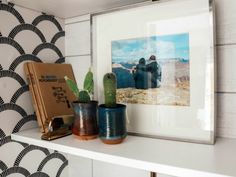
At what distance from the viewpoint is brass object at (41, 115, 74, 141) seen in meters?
0.66

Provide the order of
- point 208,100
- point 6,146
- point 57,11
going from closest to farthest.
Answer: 1. point 208,100
2. point 6,146
3. point 57,11

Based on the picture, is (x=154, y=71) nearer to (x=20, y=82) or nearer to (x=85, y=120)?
(x=85, y=120)

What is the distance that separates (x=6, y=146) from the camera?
27.4 inches

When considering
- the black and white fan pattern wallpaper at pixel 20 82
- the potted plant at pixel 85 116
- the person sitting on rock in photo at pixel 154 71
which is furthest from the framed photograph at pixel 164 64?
the black and white fan pattern wallpaper at pixel 20 82

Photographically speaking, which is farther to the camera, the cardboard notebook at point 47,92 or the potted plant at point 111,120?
the cardboard notebook at point 47,92

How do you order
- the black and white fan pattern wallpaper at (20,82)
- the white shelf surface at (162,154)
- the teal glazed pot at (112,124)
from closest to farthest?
the white shelf surface at (162,154) < the teal glazed pot at (112,124) < the black and white fan pattern wallpaper at (20,82)

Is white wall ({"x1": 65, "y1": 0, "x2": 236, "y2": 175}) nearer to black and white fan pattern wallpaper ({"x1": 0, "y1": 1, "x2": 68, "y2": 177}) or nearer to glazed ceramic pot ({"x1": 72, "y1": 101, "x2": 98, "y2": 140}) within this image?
glazed ceramic pot ({"x1": 72, "y1": 101, "x2": 98, "y2": 140})

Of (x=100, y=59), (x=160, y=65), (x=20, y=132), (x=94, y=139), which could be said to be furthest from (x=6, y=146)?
(x=160, y=65)

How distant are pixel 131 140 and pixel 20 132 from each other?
35 centimetres

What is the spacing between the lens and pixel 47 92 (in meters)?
0.73

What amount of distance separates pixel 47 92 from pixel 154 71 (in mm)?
329

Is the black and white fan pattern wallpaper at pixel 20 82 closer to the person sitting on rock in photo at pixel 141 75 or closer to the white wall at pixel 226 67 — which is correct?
the person sitting on rock in photo at pixel 141 75

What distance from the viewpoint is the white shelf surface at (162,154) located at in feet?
1.49

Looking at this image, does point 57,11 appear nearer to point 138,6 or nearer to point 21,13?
point 21,13
